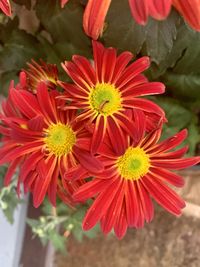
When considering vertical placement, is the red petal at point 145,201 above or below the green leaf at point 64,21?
below

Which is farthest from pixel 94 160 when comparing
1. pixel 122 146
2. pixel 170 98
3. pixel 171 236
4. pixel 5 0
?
pixel 171 236

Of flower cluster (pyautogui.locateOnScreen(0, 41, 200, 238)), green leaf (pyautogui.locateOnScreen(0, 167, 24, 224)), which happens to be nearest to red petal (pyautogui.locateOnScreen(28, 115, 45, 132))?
flower cluster (pyautogui.locateOnScreen(0, 41, 200, 238))

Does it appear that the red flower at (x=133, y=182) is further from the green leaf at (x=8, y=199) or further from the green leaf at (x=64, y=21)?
the green leaf at (x=8, y=199)

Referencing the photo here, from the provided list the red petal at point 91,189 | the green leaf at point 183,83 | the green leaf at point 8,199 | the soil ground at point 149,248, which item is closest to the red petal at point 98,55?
the red petal at point 91,189

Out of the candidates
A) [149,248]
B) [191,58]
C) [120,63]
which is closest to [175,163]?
[120,63]

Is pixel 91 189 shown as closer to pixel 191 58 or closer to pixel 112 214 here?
pixel 112 214

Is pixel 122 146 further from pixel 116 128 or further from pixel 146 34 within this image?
pixel 146 34

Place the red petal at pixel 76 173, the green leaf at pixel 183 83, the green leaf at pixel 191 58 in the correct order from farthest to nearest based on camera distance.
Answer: the green leaf at pixel 183 83 → the green leaf at pixel 191 58 → the red petal at pixel 76 173
